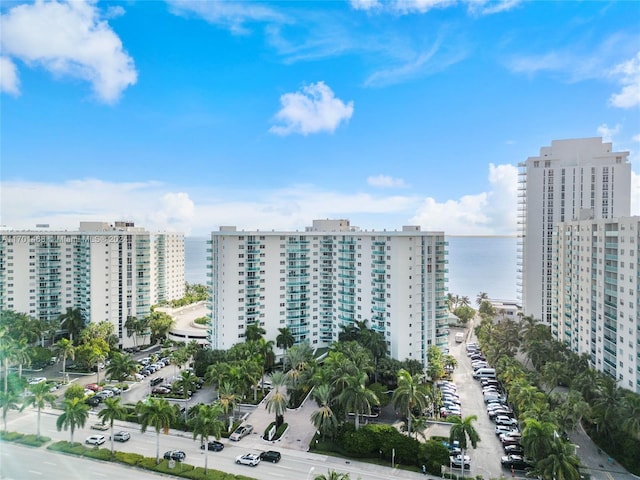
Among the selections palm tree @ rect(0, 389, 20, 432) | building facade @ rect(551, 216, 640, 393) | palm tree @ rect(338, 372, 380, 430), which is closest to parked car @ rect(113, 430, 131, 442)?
palm tree @ rect(0, 389, 20, 432)

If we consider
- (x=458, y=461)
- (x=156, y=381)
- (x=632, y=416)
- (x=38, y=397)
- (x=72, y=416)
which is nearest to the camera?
(x=632, y=416)

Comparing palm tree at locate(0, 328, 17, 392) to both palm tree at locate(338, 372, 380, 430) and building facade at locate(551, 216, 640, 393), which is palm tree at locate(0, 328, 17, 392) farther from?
building facade at locate(551, 216, 640, 393)

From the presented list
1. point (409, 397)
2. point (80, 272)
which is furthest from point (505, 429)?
point (80, 272)

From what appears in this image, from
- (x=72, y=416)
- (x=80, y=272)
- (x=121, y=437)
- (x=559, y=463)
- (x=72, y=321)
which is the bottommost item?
(x=121, y=437)

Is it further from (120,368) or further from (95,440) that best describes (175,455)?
(120,368)

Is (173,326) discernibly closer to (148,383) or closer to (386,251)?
(148,383)

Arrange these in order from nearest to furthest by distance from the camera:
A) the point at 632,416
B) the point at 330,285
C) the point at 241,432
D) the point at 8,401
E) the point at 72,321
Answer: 1. the point at 632,416
2. the point at 8,401
3. the point at 241,432
4. the point at 330,285
5. the point at 72,321
